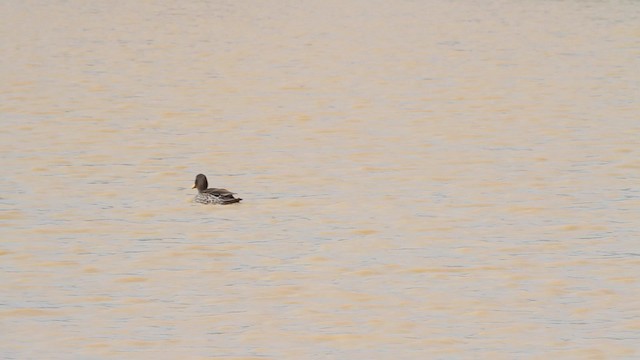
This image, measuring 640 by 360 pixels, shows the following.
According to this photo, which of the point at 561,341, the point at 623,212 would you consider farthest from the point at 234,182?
the point at 561,341

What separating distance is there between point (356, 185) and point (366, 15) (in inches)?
1190

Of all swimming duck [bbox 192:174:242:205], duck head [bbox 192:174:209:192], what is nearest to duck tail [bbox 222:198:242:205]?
swimming duck [bbox 192:174:242:205]

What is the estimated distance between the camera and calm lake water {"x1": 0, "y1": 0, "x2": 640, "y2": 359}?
35.8 feet

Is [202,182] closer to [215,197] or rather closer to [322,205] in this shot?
[215,197]

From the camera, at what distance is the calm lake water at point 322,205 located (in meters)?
10.9

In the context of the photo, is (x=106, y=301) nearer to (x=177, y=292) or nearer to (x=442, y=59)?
(x=177, y=292)

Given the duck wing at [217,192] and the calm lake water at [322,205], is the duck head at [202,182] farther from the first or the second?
the duck wing at [217,192]

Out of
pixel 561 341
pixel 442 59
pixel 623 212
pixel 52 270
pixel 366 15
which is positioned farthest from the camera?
pixel 366 15

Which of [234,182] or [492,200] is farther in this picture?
[234,182]

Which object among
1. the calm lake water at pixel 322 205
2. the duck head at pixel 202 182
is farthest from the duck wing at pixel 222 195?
the duck head at pixel 202 182

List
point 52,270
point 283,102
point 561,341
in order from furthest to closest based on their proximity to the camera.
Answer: point 283,102, point 52,270, point 561,341

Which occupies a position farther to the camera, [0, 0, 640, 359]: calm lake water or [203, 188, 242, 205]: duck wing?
[203, 188, 242, 205]: duck wing

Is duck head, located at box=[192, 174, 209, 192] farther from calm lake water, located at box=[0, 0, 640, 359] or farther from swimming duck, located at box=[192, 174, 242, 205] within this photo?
calm lake water, located at box=[0, 0, 640, 359]

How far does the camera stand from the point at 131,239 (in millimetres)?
14039
